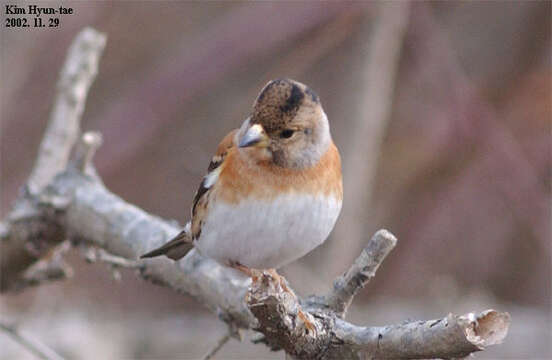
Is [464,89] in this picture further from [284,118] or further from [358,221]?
[284,118]

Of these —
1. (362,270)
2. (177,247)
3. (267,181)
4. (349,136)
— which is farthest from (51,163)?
(362,270)

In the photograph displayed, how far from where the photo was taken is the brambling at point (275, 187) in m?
2.20

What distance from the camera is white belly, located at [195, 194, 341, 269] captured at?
2.21 meters

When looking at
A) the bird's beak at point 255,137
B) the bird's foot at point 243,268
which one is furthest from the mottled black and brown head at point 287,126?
the bird's foot at point 243,268

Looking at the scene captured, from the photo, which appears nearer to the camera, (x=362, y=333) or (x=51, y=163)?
(x=362, y=333)

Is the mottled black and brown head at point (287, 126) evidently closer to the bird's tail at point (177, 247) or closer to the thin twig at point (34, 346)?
the bird's tail at point (177, 247)

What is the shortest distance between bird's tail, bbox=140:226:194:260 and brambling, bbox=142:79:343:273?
21 cm

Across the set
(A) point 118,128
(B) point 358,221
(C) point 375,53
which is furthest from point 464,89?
(A) point 118,128

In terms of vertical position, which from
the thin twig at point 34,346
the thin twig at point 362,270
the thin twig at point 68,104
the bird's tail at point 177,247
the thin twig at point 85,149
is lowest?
the thin twig at point 34,346

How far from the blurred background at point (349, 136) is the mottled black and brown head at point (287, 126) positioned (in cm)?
140

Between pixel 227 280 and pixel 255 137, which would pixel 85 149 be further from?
pixel 255 137

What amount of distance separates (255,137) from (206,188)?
0.32m

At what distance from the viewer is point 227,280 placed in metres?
2.49

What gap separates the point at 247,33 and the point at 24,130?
2249mm
